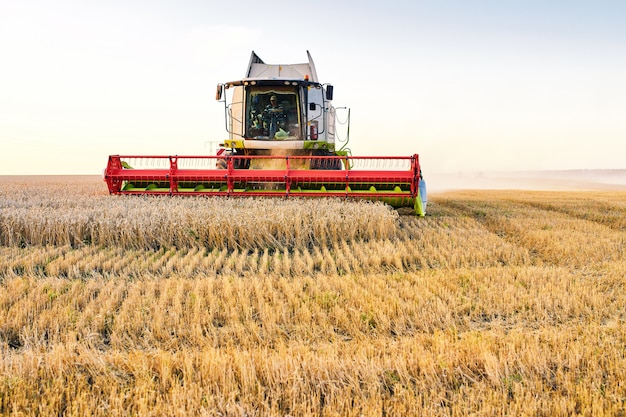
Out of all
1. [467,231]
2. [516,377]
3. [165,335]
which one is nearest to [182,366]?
[165,335]

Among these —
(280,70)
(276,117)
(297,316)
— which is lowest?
(297,316)

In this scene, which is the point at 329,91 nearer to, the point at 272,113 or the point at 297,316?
the point at 272,113

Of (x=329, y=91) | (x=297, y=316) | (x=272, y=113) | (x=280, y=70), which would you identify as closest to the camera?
(x=297, y=316)

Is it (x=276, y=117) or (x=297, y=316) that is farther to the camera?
(x=276, y=117)

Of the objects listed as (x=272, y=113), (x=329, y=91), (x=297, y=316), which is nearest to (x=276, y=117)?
(x=272, y=113)

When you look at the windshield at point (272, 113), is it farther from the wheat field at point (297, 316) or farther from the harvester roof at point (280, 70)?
the wheat field at point (297, 316)

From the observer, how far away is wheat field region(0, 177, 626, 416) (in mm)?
2521

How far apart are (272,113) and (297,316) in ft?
24.2

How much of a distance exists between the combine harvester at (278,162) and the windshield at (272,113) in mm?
21

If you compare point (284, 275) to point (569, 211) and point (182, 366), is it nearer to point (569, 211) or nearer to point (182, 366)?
point (182, 366)

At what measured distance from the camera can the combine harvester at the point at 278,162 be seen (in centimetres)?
915

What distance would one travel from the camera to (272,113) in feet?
34.7

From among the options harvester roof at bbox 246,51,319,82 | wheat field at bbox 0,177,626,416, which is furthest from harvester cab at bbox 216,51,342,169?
wheat field at bbox 0,177,626,416

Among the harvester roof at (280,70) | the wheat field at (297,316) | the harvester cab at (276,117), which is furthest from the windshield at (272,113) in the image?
the wheat field at (297,316)
